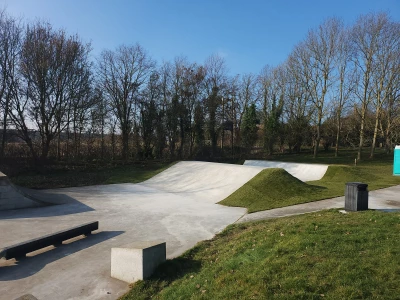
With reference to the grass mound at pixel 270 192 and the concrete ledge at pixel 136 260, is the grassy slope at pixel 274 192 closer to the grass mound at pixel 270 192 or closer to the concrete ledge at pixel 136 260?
the grass mound at pixel 270 192

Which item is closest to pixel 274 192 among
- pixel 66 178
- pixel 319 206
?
pixel 319 206

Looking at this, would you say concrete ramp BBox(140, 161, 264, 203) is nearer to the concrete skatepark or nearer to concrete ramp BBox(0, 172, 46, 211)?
the concrete skatepark

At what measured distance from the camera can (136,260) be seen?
4230 millimetres

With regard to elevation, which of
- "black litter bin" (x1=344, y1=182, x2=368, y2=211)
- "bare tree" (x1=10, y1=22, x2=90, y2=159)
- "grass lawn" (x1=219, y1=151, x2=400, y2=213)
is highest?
"bare tree" (x1=10, y1=22, x2=90, y2=159)

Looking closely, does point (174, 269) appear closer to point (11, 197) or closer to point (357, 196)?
point (357, 196)

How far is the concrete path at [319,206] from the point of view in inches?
310

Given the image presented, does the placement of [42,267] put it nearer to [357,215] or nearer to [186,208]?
[186,208]

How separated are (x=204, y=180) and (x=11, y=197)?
824cm

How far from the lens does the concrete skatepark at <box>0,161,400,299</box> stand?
4.30 m

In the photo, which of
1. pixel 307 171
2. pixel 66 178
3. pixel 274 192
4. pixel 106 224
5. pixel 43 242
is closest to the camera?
pixel 43 242

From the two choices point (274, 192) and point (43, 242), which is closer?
point (43, 242)

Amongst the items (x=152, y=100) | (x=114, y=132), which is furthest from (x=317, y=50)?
(x=114, y=132)

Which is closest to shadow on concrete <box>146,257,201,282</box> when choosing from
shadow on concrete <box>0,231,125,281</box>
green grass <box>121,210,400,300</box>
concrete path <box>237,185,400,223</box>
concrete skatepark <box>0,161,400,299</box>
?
green grass <box>121,210,400,300</box>

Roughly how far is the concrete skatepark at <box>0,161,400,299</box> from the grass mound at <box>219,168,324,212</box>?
1.91 feet
